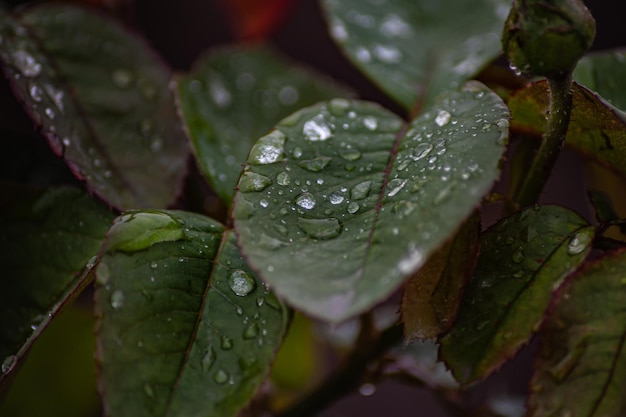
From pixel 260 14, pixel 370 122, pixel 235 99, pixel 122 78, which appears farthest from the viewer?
pixel 260 14

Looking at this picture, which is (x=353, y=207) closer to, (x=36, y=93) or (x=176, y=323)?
(x=176, y=323)

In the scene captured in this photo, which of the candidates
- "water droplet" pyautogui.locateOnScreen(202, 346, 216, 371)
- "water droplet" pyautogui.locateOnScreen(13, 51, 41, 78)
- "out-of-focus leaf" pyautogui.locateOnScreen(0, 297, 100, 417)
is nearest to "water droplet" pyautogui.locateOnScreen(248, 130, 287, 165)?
"water droplet" pyautogui.locateOnScreen(202, 346, 216, 371)

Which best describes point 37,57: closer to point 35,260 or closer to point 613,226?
point 35,260

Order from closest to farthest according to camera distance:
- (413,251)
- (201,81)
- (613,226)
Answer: (413,251) < (613,226) < (201,81)

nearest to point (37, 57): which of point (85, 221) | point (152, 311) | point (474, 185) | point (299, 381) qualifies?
point (85, 221)

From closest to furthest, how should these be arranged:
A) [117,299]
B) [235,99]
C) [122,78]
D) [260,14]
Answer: [117,299] < [122,78] < [235,99] < [260,14]

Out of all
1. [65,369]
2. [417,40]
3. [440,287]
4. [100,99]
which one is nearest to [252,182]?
[440,287]
